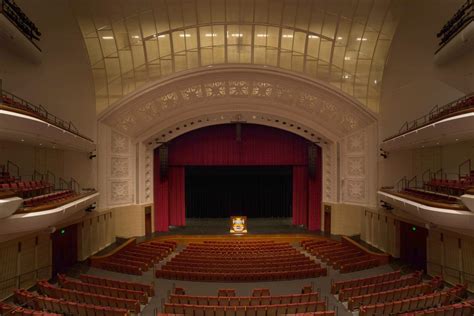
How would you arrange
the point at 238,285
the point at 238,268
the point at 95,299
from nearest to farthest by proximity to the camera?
the point at 95,299, the point at 238,285, the point at 238,268

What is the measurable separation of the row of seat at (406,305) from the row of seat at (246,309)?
3.61ft

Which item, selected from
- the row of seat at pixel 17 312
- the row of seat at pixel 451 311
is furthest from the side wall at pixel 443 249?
the row of seat at pixel 17 312

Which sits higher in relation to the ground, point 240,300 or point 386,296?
point 386,296

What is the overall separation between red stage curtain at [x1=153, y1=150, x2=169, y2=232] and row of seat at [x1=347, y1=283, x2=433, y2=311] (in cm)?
1434

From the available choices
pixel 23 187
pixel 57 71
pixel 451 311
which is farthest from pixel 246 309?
pixel 57 71

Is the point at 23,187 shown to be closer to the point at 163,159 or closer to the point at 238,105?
the point at 163,159

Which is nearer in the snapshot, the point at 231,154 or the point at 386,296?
the point at 386,296

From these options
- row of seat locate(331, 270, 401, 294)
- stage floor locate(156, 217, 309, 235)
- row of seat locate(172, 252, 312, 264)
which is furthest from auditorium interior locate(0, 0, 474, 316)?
stage floor locate(156, 217, 309, 235)

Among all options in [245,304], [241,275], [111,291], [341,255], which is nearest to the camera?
A: [245,304]

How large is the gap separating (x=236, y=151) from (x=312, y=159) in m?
4.87

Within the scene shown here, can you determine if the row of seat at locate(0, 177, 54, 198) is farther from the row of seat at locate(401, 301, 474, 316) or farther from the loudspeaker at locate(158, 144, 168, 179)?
the row of seat at locate(401, 301, 474, 316)

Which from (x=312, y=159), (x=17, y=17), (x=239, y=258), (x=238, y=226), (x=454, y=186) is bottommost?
(x=239, y=258)

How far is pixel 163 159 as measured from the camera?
20.2m

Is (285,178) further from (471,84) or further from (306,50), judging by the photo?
(471,84)
